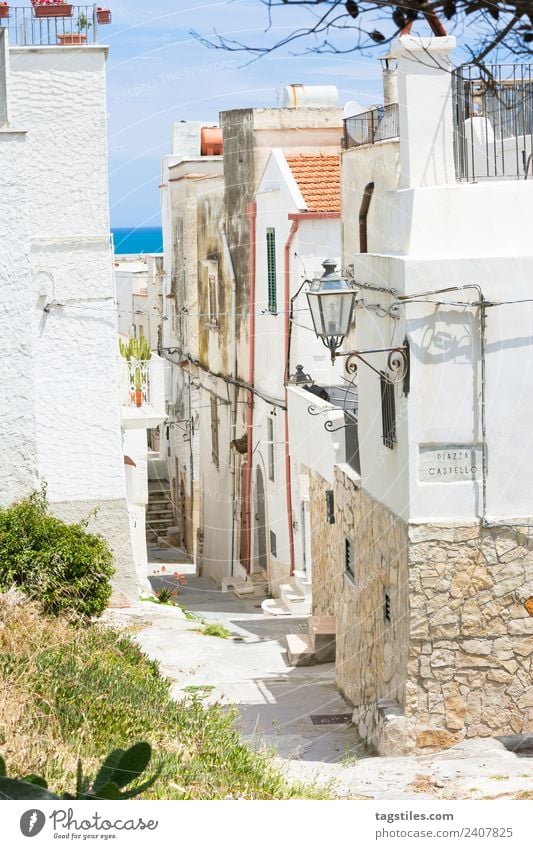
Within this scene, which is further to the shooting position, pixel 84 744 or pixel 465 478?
pixel 465 478

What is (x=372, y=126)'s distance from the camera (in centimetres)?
1569

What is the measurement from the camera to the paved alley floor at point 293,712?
8820 millimetres

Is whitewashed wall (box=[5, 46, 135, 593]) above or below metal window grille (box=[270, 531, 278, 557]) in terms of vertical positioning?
above

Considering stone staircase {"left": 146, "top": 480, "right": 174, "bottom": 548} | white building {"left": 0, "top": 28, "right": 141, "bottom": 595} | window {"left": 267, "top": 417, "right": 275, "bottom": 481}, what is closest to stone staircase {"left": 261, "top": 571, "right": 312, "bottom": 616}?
window {"left": 267, "top": 417, "right": 275, "bottom": 481}

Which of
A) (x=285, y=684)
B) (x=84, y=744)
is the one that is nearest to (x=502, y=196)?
(x=84, y=744)

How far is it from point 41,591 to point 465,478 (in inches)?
203

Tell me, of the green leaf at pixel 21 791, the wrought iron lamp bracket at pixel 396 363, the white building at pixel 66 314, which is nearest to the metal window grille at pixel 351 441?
the wrought iron lamp bracket at pixel 396 363

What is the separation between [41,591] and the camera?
13109mm

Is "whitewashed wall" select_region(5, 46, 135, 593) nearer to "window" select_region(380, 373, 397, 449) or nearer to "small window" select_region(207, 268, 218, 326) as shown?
"window" select_region(380, 373, 397, 449)

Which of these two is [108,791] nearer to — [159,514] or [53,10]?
[53,10]

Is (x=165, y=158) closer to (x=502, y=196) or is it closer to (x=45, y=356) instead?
(x=45, y=356)

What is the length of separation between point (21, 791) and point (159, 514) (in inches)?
1051

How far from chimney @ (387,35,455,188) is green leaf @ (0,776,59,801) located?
217 inches

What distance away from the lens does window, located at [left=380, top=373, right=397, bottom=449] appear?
33.6 feet
